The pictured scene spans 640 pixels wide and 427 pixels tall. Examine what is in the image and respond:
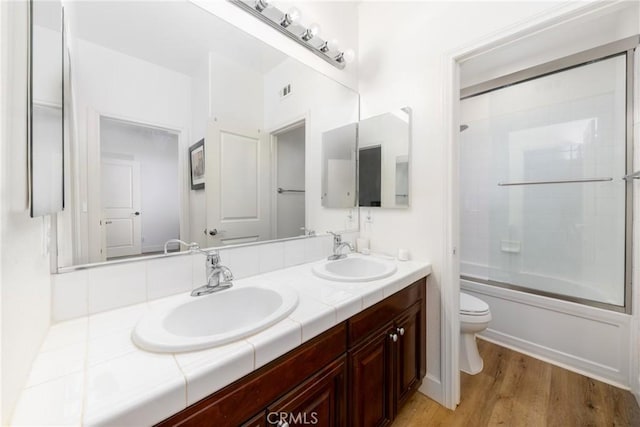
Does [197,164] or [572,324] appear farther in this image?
[572,324]

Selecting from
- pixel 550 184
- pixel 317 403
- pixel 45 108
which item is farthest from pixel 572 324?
pixel 45 108

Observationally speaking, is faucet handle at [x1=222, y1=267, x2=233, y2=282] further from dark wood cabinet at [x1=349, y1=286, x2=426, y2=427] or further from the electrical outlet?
the electrical outlet

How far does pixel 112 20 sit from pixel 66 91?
0.35 m

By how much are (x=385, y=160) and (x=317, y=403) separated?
1457 millimetres

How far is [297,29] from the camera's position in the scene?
1.46 metres

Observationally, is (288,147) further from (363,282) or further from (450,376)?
(450,376)

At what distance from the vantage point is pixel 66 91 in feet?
2.68

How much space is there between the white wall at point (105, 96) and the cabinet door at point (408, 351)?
1360 millimetres

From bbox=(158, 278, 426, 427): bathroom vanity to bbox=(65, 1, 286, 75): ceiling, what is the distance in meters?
1.23

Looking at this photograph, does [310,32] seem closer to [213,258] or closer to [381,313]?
[213,258]

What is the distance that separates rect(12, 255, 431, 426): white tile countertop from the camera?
1.51 ft

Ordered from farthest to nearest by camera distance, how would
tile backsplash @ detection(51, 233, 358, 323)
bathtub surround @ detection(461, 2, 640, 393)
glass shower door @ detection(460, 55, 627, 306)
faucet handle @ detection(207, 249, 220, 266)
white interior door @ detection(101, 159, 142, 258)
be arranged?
glass shower door @ detection(460, 55, 627, 306), bathtub surround @ detection(461, 2, 640, 393), faucet handle @ detection(207, 249, 220, 266), white interior door @ detection(101, 159, 142, 258), tile backsplash @ detection(51, 233, 358, 323)

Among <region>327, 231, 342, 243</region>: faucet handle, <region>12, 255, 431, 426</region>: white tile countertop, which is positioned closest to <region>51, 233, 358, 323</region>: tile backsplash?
<region>12, 255, 431, 426</region>: white tile countertop

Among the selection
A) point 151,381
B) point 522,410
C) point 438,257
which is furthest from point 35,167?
point 522,410
